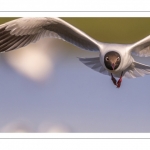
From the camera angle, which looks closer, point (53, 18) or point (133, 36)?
point (53, 18)

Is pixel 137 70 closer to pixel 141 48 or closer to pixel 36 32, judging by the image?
pixel 141 48

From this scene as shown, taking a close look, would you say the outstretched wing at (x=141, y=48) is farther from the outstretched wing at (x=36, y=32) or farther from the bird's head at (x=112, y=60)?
the outstretched wing at (x=36, y=32)

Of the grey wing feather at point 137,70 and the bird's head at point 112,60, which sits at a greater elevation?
the bird's head at point 112,60

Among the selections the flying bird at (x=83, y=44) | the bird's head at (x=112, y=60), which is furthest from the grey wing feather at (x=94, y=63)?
the bird's head at (x=112, y=60)

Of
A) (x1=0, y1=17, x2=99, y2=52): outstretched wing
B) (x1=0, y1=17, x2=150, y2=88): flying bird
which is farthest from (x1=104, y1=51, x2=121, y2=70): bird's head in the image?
(x1=0, y1=17, x2=99, y2=52): outstretched wing

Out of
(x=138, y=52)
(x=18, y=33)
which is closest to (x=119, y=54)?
(x=138, y=52)
